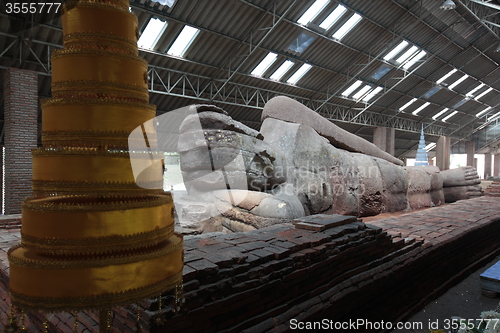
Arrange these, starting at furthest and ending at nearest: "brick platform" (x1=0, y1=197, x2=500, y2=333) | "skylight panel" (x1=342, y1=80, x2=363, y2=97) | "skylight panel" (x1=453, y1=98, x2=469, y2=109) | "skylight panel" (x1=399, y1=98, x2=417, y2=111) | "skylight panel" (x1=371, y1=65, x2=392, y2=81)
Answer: "skylight panel" (x1=453, y1=98, x2=469, y2=109) < "skylight panel" (x1=399, y1=98, x2=417, y2=111) < "skylight panel" (x1=342, y1=80, x2=363, y2=97) < "skylight panel" (x1=371, y1=65, x2=392, y2=81) < "brick platform" (x1=0, y1=197, x2=500, y2=333)

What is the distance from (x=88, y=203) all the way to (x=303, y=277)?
83.2 inches

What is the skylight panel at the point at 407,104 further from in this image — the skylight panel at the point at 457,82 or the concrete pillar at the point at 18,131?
the concrete pillar at the point at 18,131

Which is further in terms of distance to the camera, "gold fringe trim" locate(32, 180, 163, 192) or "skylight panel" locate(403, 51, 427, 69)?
"skylight panel" locate(403, 51, 427, 69)

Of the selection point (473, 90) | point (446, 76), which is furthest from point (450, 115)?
point (446, 76)

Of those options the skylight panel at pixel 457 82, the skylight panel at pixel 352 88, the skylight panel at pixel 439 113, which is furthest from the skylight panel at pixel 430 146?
the skylight panel at pixel 352 88

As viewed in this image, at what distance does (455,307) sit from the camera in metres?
4.21

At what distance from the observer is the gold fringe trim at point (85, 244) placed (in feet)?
3.53

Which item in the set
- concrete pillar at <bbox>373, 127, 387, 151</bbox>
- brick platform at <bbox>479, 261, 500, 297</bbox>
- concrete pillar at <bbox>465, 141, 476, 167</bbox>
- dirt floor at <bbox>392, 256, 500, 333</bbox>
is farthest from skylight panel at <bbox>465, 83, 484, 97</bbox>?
brick platform at <bbox>479, 261, 500, 297</bbox>

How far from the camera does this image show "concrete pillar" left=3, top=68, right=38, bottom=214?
7.88m

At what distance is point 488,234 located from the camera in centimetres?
605

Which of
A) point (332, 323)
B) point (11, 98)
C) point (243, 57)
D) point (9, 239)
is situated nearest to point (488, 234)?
point (332, 323)

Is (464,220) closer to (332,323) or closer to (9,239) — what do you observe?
(332,323)

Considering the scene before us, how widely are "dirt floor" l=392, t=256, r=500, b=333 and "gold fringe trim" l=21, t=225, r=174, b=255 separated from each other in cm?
349

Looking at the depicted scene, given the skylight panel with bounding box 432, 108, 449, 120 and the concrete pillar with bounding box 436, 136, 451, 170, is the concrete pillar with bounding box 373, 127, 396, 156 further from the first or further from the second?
the concrete pillar with bounding box 436, 136, 451, 170
